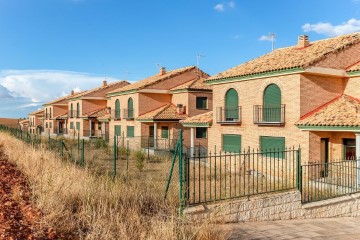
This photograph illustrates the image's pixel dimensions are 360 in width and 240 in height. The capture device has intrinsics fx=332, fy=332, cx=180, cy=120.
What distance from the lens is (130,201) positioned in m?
7.52

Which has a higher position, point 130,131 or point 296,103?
point 296,103

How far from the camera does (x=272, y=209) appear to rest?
945 cm

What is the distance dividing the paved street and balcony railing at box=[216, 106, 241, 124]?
10105mm

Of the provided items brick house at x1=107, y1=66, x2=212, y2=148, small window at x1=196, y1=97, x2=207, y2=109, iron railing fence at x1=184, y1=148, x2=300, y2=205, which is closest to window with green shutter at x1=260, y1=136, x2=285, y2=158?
iron railing fence at x1=184, y1=148, x2=300, y2=205

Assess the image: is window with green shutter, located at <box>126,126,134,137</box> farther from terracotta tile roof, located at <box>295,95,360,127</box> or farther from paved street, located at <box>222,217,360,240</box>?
paved street, located at <box>222,217,360,240</box>

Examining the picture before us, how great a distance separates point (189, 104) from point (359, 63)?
1402 centimetres

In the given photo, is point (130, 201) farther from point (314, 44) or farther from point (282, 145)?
point (314, 44)

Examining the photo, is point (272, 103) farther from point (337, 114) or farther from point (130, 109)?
point (130, 109)

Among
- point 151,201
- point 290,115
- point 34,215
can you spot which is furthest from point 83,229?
point 290,115

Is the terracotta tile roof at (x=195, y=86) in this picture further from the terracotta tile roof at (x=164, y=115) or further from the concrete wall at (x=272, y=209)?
the concrete wall at (x=272, y=209)

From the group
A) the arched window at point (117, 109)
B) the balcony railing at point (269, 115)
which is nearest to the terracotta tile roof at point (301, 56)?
the balcony railing at point (269, 115)

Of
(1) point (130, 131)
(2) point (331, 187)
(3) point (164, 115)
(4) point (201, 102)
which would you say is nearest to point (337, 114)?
(2) point (331, 187)

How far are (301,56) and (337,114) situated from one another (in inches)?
152

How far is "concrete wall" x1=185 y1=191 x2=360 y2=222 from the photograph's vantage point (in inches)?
315
